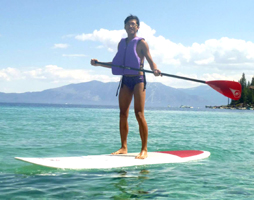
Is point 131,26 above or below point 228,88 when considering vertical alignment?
above

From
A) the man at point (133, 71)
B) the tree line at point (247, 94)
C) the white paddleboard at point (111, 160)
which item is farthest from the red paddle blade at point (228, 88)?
the tree line at point (247, 94)

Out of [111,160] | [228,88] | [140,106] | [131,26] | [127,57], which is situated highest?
[131,26]

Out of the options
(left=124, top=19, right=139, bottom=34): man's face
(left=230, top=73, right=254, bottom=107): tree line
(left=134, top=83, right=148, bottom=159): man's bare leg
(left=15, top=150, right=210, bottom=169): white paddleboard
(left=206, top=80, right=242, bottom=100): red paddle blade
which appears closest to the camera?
(left=15, top=150, right=210, bottom=169): white paddleboard

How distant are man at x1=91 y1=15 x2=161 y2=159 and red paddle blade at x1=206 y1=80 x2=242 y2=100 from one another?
67.4 inches

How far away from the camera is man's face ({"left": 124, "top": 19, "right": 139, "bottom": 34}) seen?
249 inches

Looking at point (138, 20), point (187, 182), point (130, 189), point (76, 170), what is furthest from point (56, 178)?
point (138, 20)

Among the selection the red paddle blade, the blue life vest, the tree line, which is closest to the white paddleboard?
the red paddle blade

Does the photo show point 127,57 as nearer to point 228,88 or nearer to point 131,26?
point 131,26

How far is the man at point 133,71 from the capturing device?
6195 millimetres

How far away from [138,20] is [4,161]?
425 centimetres

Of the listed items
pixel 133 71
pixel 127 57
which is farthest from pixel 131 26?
pixel 133 71

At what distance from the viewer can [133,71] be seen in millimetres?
6184

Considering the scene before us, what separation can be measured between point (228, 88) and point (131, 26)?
8.76 feet

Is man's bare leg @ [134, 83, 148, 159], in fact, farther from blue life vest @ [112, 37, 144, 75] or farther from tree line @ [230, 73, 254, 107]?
tree line @ [230, 73, 254, 107]
